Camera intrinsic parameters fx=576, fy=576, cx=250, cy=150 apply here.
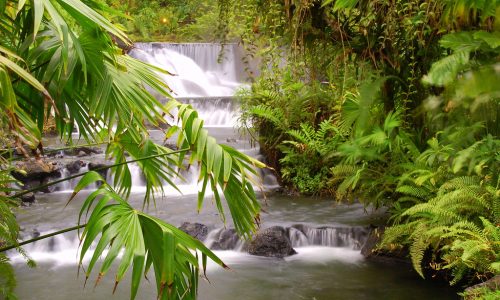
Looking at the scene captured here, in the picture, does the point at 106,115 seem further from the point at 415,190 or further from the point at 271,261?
the point at 271,261

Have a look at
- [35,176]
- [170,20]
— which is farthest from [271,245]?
[170,20]

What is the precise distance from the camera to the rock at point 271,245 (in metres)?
6.75

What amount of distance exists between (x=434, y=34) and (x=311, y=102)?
4365mm

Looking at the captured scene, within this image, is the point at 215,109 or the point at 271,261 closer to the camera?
the point at 271,261

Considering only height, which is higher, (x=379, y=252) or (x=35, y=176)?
(x=35, y=176)

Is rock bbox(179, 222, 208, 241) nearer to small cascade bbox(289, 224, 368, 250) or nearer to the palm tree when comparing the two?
small cascade bbox(289, 224, 368, 250)

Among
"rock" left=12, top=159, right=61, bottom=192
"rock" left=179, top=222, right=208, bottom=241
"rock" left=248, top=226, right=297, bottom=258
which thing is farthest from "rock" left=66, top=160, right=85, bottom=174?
"rock" left=248, top=226, right=297, bottom=258

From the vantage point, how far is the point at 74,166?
10375mm

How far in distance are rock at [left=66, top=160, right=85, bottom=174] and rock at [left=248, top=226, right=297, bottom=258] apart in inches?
184

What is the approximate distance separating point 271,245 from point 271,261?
0.87 feet

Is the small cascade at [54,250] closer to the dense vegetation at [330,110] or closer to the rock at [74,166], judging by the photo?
the dense vegetation at [330,110]

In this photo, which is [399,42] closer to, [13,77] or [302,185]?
[13,77]

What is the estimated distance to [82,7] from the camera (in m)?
2.14

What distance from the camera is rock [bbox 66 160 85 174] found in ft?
33.8
